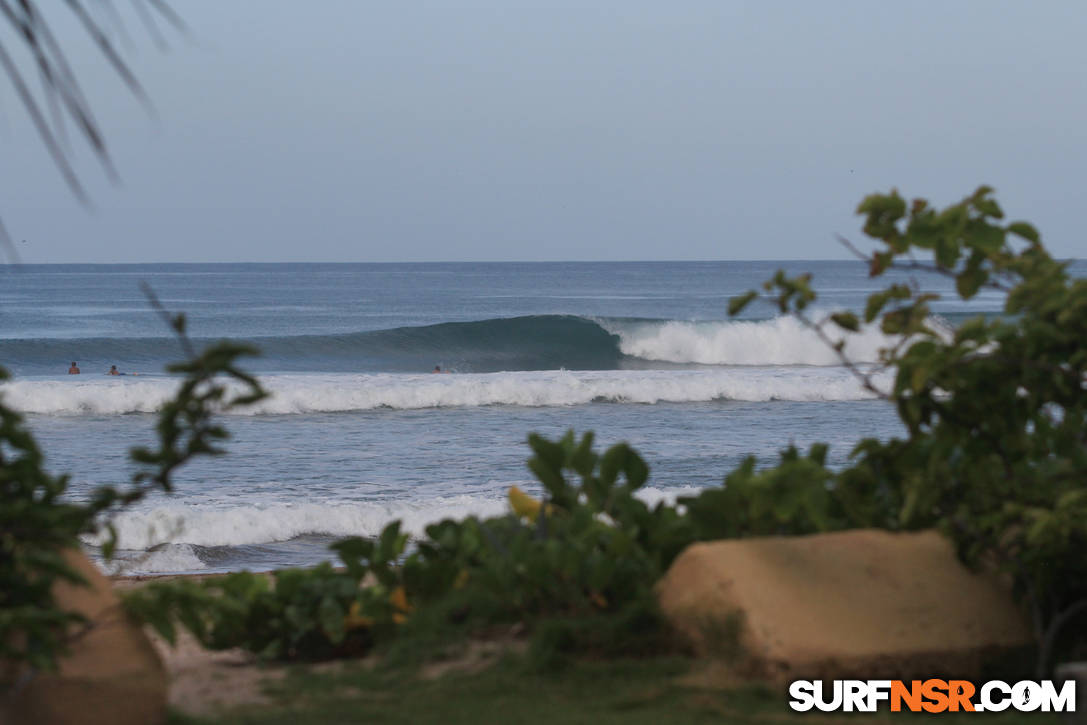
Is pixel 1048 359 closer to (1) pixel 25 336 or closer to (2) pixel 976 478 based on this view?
(2) pixel 976 478

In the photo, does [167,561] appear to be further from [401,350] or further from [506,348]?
[506,348]

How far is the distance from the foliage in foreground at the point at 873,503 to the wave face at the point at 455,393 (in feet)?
44.0

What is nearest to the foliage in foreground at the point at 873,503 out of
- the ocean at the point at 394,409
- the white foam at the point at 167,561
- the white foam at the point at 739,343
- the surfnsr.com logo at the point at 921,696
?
the surfnsr.com logo at the point at 921,696

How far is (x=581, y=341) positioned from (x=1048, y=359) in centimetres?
2836

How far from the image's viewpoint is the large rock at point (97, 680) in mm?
2221

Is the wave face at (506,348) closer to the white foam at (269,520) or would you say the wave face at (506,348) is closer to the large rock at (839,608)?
the white foam at (269,520)

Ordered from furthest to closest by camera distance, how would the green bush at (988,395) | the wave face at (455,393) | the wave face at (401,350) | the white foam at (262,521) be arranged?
the wave face at (401,350) < the wave face at (455,393) < the white foam at (262,521) < the green bush at (988,395)

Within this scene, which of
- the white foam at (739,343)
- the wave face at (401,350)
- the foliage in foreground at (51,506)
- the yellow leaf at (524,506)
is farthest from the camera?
the white foam at (739,343)

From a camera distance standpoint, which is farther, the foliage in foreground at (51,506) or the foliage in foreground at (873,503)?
the foliage in foreground at (873,503)

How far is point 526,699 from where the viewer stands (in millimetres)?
2541

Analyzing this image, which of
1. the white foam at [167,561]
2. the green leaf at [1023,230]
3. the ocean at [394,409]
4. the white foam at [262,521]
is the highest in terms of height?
the green leaf at [1023,230]

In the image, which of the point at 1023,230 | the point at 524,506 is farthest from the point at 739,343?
the point at 1023,230

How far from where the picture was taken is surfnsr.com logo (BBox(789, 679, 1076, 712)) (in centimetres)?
247

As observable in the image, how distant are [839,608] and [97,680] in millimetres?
1781
